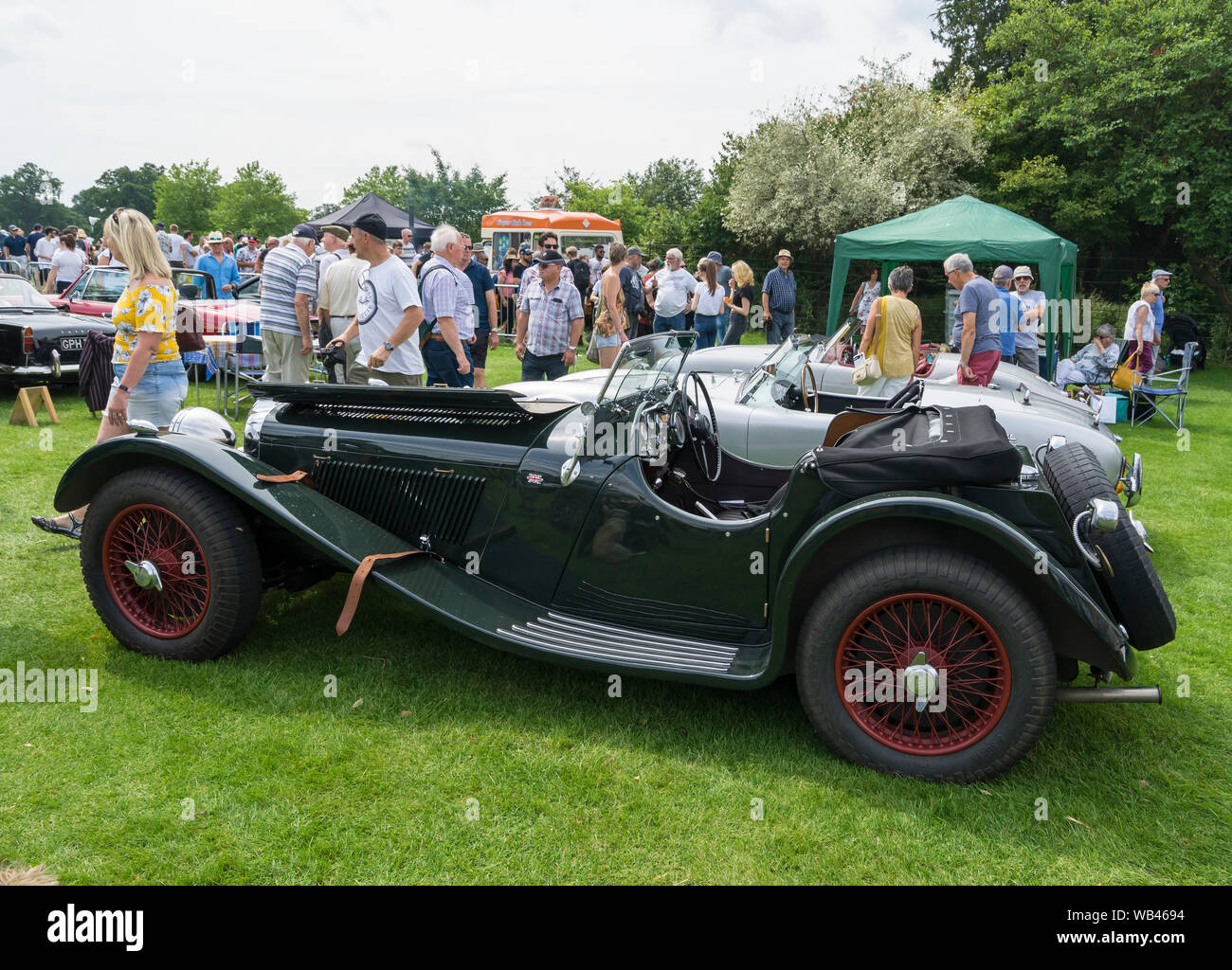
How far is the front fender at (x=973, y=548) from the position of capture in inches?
113

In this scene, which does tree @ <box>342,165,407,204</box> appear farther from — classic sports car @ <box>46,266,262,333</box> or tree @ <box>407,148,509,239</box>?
classic sports car @ <box>46,266,262,333</box>

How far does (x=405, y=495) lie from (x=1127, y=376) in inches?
413

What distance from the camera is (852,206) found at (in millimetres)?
20172

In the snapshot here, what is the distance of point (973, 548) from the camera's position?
3.02 m

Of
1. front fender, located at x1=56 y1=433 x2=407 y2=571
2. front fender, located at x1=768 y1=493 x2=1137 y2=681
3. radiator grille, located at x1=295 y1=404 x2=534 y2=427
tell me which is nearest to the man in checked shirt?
radiator grille, located at x1=295 y1=404 x2=534 y2=427

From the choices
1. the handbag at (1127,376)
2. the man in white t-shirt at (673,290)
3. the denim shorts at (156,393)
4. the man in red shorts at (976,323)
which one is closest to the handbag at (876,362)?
the man in red shorts at (976,323)

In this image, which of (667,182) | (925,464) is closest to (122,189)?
(667,182)

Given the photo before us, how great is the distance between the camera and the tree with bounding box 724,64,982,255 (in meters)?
20.3

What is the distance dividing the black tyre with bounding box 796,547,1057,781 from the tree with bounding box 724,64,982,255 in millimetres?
18809

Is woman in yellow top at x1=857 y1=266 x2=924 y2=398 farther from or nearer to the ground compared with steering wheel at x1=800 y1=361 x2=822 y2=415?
farther from the ground

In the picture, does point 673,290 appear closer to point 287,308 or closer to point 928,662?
point 287,308

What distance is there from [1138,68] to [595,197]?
29.6 meters

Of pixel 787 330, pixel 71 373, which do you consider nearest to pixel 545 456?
pixel 71 373

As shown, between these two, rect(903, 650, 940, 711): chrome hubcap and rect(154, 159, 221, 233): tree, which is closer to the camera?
rect(903, 650, 940, 711): chrome hubcap
